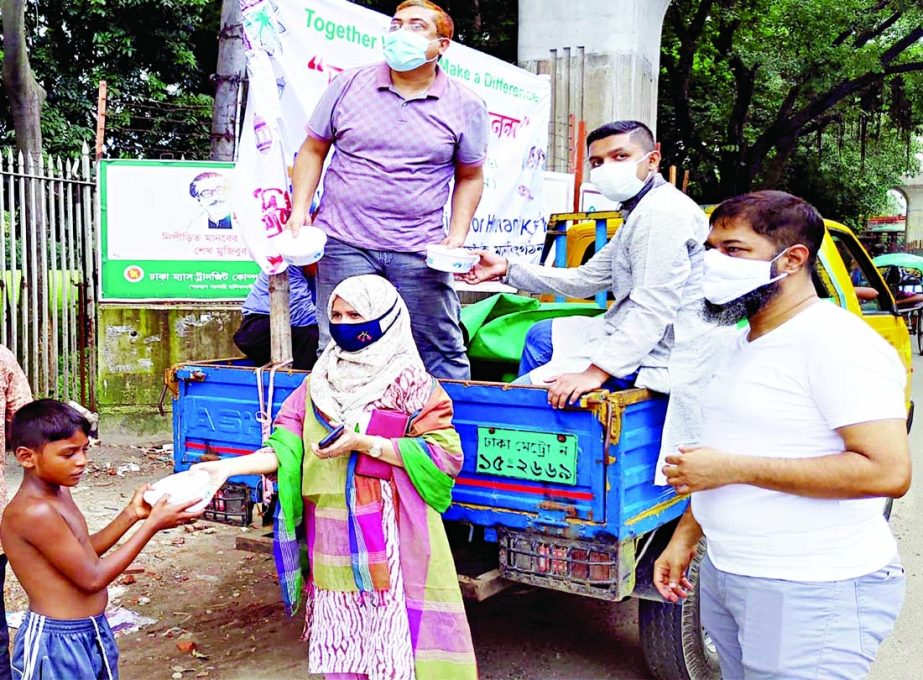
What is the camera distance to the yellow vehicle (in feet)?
16.9

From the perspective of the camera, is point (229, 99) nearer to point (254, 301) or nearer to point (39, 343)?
point (39, 343)

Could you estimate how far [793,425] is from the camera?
6.32ft

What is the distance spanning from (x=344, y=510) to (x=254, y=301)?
183cm

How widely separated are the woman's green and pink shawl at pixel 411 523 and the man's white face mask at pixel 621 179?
1108 millimetres

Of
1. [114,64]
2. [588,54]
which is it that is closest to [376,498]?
[588,54]

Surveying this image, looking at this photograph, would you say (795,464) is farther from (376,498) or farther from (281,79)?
(281,79)

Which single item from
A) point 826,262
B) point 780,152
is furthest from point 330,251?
point 780,152

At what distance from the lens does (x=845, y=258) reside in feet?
18.5

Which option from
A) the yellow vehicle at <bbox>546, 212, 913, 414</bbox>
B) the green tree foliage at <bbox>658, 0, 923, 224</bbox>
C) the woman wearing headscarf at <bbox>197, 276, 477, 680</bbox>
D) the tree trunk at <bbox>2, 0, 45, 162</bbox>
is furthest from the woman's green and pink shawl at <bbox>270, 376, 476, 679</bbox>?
the green tree foliage at <bbox>658, 0, 923, 224</bbox>

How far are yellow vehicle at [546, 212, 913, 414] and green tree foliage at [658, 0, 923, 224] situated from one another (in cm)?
1171

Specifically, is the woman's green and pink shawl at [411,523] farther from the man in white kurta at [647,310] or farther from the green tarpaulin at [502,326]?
the green tarpaulin at [502,326]

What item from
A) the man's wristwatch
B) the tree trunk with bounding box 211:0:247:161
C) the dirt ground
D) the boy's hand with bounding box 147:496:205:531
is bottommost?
the dirt ground

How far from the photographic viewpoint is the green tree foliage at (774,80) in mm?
15961

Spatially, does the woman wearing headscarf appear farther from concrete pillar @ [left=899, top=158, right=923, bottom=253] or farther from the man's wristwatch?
concrete pillar @ [left=899, top=158, right=923, bottom=253]
